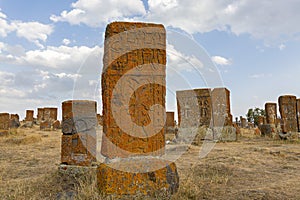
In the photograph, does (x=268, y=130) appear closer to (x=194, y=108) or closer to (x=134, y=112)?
(x=194, y=108)

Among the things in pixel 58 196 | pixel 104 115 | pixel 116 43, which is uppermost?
pixel 116 43

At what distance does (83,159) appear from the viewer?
195 inches

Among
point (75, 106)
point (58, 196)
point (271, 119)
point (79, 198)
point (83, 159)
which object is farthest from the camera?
point (271, 119)

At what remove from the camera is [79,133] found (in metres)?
5.15

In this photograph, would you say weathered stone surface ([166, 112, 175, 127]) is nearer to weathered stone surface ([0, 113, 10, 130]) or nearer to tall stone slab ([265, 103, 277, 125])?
tall stone slab ([265, 103, 277, 125])

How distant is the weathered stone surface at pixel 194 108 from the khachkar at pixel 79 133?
20.6 ft

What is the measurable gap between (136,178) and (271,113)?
12140 mm

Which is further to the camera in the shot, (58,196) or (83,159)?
(83,159)

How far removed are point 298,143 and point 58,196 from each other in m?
8.86

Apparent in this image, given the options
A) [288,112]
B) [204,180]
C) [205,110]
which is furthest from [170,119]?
[204,180]

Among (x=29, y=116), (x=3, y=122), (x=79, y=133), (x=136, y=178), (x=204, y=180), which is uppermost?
(x=29, y=116)

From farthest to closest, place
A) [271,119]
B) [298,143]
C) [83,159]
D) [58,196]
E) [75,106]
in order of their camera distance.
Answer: [271,119] → [298,143] → [75,106] → [83,159] → [58,196]

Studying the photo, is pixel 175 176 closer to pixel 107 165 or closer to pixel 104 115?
pixel 107 165

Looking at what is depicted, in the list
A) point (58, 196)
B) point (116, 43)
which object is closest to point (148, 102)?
point (116, 43)
